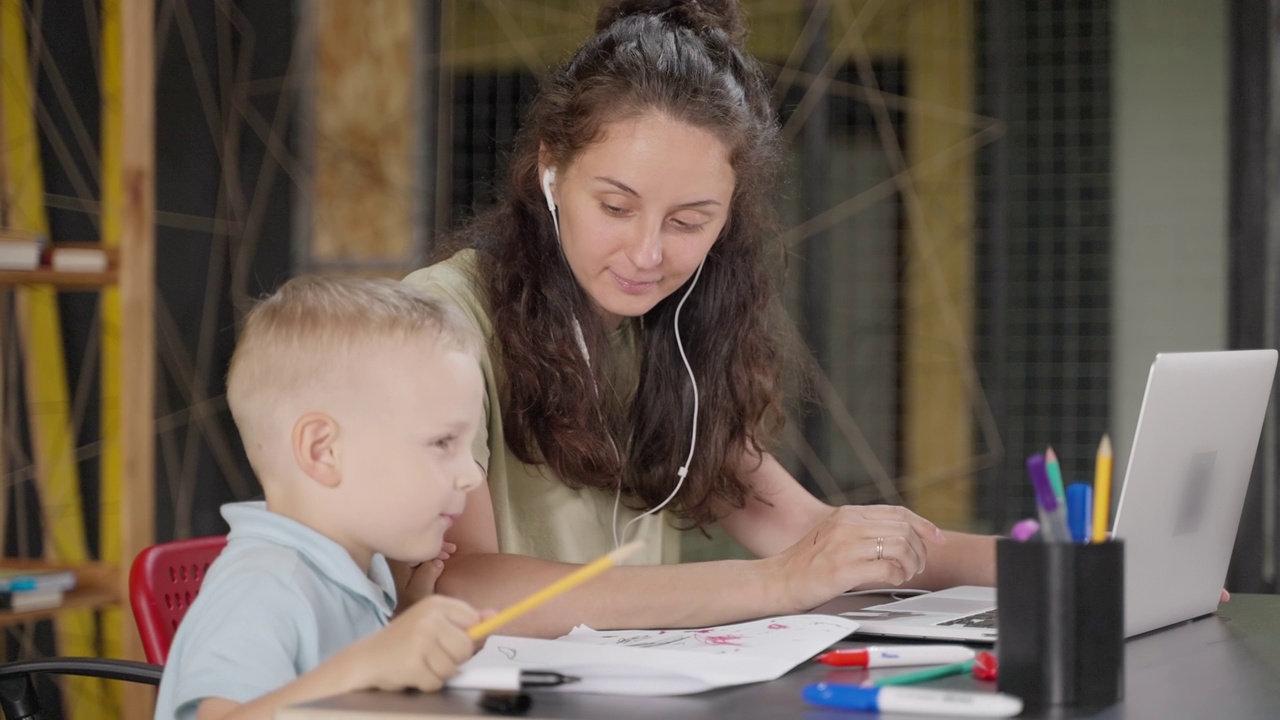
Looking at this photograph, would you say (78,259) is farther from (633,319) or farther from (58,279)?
(633,319)

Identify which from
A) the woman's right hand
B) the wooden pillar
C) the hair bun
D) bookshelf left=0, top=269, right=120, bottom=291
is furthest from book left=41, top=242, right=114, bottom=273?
the wooden pillar

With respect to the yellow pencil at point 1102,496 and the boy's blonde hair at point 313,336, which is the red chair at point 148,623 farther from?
the yellow pencil at point 1102,496

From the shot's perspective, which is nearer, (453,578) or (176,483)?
(453,578)

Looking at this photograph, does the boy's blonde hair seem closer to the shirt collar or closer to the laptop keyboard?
the shirt collar

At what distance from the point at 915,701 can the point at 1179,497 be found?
1.46 ft

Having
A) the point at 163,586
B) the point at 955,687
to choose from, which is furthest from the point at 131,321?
the point at 955,687

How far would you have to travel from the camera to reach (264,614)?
977 millimetres

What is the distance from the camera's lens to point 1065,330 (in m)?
4.54

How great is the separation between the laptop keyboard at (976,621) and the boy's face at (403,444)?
0.43 metres

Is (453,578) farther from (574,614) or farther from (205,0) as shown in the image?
(205,0)

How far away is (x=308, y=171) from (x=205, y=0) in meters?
0.46

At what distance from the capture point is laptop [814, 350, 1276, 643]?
1080 millimetres

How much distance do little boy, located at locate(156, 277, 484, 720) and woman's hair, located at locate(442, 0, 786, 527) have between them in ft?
1.41

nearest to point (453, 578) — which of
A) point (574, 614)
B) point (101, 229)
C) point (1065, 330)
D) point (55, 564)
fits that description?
point (574, 614)
